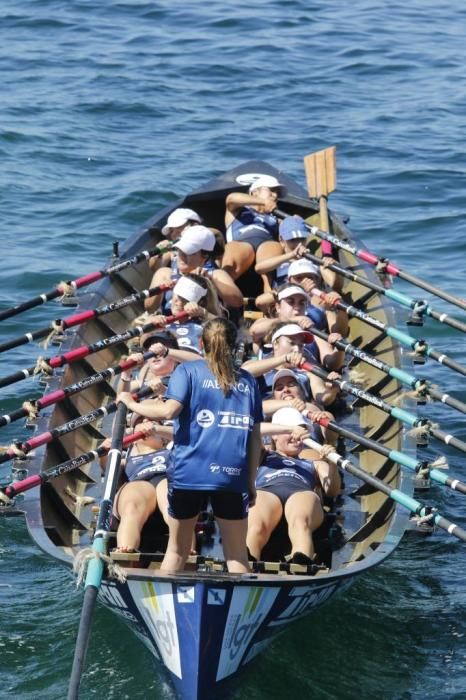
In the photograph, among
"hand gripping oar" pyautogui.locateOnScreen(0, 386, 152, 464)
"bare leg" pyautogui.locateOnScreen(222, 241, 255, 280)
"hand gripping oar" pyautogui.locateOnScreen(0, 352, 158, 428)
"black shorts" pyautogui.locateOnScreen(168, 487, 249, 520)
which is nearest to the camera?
"black shorts" pyautogui.locateOnScreen(168, 487, 249, 520)

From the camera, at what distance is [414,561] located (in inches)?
453

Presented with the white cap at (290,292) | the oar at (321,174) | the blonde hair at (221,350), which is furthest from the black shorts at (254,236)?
the blonde hair at (221,350)

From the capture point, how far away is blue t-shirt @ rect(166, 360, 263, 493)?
843 cm

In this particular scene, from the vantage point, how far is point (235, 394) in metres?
8.47

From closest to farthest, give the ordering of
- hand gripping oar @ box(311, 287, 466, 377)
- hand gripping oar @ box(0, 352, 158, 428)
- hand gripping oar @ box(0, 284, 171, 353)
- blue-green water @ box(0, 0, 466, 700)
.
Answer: blue-green water @ box(0, 0, 466, 700), hand gripping oar @ box(0, 352, 158, 428), hand gripping oar @ box(311, 287, 466, 377), hand gripping oar @ box(0, 284, 171, 353)

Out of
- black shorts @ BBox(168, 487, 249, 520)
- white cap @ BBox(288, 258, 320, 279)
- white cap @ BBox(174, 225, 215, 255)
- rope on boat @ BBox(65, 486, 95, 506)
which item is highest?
black shorts @ BBox(168, 487, 249, 520)

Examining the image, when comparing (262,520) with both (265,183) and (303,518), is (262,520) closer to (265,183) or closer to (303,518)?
(303,518)

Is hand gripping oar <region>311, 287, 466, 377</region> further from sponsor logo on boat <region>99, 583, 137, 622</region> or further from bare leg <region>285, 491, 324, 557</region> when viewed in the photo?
sponsor logo on boat <region>99, 583, 137, 622</region>

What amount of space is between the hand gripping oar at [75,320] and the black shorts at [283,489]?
3342 millimetres

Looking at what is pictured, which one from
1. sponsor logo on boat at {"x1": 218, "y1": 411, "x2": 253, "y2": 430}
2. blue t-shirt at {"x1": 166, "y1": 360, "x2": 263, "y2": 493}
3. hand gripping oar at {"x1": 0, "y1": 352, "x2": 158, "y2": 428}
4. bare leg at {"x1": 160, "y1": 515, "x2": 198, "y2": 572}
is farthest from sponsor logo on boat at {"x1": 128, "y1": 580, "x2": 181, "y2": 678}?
hand gripping oar at {"x1": 0, "y1": 352, "x2": 158, "y2": 428}

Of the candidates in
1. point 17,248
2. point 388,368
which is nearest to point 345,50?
point 17,248

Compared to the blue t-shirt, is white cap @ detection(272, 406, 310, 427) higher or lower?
lower

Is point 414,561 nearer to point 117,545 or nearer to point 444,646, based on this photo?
point 444,646

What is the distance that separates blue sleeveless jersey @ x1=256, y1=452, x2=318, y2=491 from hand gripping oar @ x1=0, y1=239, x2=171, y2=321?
3.57m
